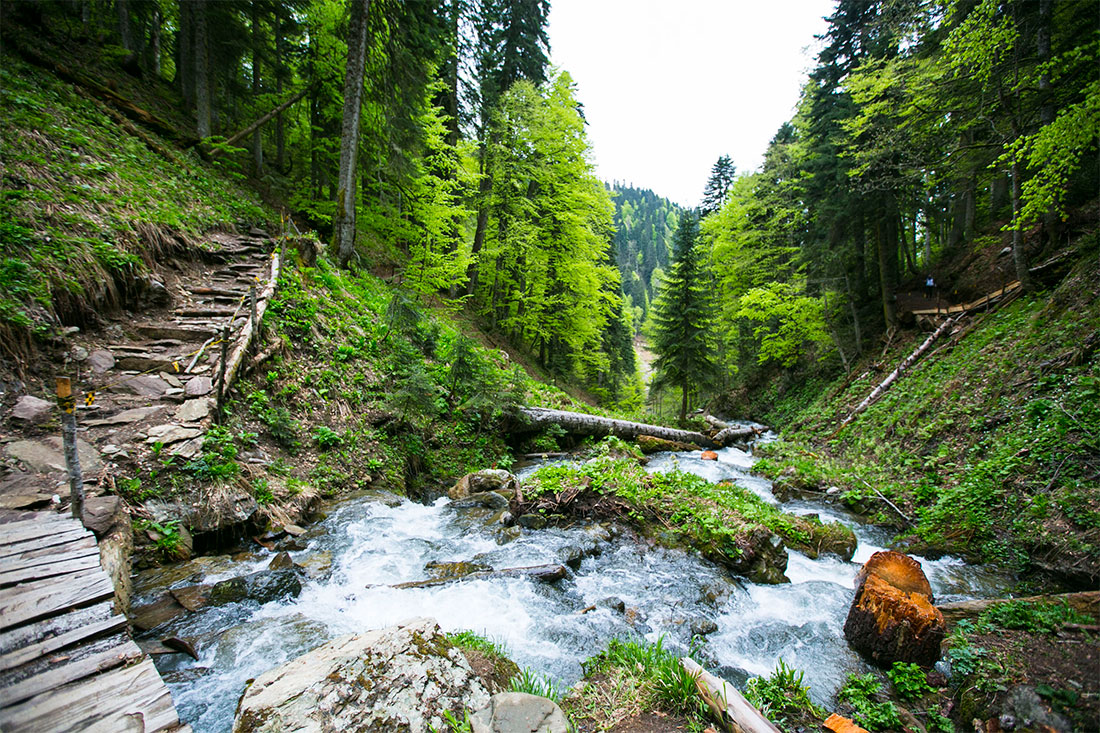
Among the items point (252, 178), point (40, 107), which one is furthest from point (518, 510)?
point (252, 178)

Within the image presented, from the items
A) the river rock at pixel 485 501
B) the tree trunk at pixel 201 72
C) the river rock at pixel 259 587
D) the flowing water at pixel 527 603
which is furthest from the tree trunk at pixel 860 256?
the tree trunk at pixel 201 72

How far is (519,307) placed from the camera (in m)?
20.7

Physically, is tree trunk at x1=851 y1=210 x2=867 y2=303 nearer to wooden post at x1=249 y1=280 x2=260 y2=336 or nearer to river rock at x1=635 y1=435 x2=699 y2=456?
river rock at x1=635 y1=435 x2=699 y2=456

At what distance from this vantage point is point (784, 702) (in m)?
3.16

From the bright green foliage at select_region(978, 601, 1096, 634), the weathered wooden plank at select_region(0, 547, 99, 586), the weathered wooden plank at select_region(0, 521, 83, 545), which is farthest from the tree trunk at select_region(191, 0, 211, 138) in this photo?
the bright green foliage at select_region(978, 601, 1096, 634)

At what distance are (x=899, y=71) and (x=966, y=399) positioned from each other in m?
11.2

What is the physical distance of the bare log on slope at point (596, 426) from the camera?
11.6m

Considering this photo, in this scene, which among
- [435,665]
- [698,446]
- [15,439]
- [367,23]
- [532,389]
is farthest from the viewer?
[698,446]

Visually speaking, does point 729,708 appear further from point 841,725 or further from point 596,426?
point 596,426

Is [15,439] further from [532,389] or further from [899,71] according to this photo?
[899,71]

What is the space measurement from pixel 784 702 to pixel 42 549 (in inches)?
241

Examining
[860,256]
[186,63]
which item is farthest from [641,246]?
[186,63]

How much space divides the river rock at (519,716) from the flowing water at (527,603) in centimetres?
113

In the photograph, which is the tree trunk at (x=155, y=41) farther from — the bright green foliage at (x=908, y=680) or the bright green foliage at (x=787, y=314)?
the bright green foliage at (x=908, y=680)
